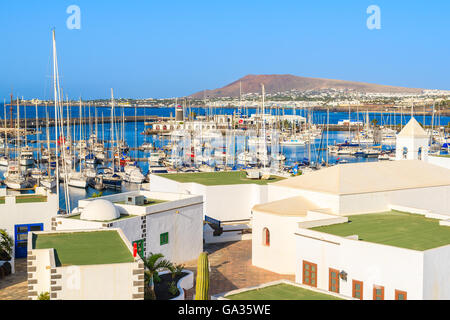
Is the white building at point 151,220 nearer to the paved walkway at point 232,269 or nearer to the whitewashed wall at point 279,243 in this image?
the paved walkway at point 232,269

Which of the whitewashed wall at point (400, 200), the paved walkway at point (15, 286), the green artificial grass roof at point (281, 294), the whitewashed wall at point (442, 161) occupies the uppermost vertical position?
the whitewashed wall at point (442, 161)

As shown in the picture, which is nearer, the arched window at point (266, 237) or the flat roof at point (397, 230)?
the flat roof at point (397, 230)

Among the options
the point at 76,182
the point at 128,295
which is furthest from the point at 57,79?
the point at 76,182

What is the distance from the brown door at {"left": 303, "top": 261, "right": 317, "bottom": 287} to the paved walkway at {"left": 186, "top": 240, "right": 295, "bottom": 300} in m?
2.11

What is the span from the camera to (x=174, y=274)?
19.9m

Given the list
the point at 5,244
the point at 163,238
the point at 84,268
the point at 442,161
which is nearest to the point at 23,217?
the point at 5,244

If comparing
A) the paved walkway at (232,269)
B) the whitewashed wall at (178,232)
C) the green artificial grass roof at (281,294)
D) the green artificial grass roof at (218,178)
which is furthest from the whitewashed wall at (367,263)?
the green artificial grass roof at (218,178)

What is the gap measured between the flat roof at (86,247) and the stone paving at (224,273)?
2.55 meters

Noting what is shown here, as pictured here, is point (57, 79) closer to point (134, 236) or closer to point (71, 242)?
point (134, 236)

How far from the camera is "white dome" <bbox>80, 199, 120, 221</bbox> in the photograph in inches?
843

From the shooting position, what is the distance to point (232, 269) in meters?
23.5

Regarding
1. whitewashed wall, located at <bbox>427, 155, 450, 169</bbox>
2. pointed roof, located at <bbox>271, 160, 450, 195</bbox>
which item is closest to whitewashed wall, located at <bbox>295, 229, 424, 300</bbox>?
pointed roof, located at <bbox>271, 160, 450, 195</bbox>

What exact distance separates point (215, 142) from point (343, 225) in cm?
9304

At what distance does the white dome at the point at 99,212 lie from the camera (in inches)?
843
